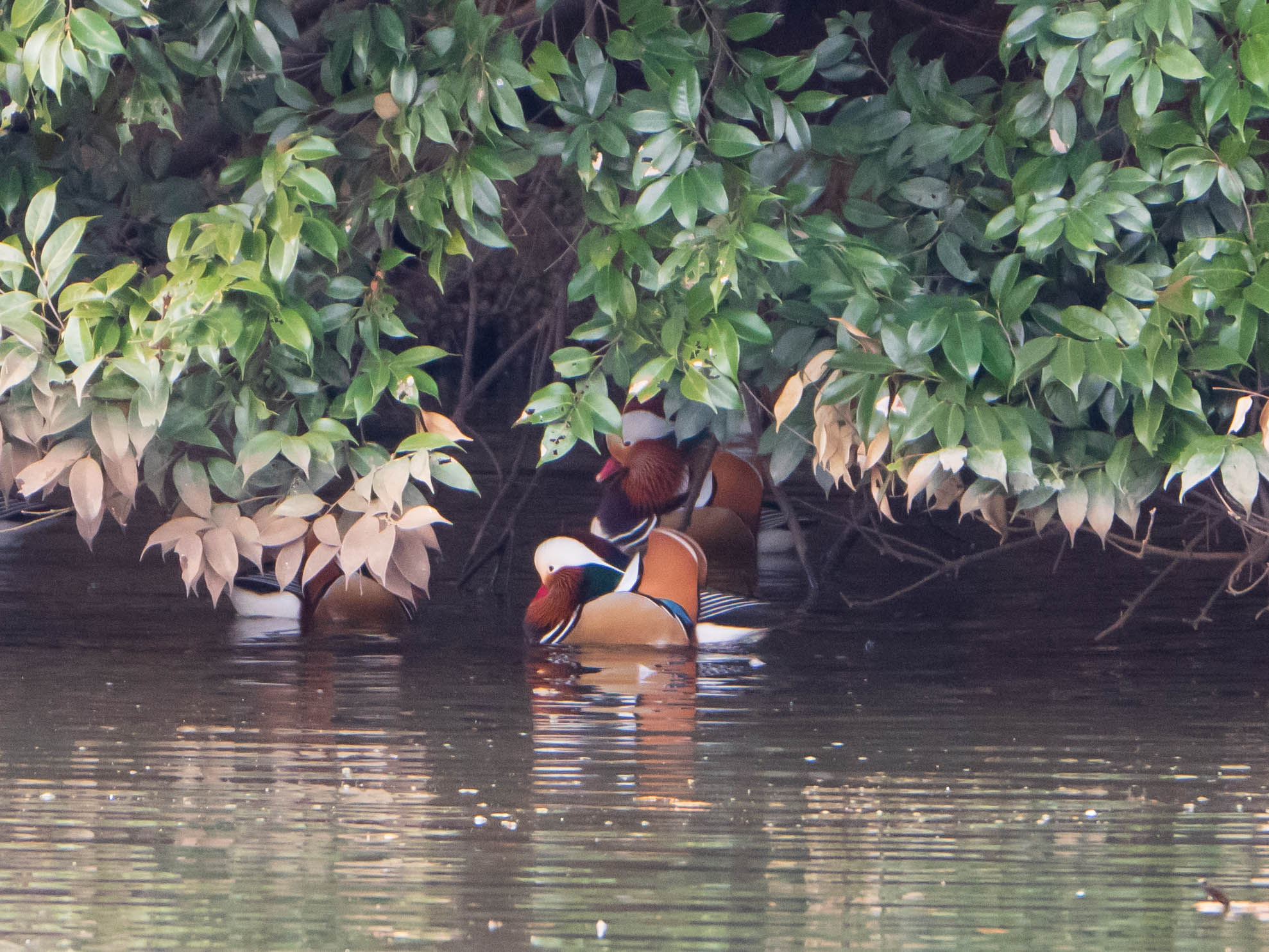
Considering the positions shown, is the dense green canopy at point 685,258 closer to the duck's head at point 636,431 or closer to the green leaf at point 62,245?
the green leaf at point 62,245

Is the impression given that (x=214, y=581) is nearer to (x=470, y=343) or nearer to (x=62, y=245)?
(x=62, y=245)

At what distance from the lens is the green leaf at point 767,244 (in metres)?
4.53

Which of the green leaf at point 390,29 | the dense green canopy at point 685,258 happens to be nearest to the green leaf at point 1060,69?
the dense green canopy at point 685,258

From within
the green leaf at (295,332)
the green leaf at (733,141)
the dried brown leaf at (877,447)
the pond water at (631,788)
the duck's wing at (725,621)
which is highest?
the green leaf at (733,141)

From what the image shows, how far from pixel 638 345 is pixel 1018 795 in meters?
1.56

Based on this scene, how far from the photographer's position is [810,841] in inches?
152

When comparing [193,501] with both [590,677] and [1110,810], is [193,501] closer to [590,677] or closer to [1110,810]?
[590,677]

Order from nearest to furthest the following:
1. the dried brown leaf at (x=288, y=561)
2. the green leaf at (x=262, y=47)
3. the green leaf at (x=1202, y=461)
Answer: the green leaf at (x=1202, y=461), the green leaf at (x=262, y=47), the dried brown leaf at (x=288, y=561)

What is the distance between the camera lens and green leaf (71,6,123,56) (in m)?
4.17

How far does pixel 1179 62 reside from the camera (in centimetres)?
422

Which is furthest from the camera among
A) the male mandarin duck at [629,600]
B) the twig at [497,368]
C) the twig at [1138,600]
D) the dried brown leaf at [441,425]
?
the twig at [497,368]

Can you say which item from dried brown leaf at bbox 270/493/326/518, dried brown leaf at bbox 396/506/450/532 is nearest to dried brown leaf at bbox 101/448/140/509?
dried brown leaf at bbox 270/493/326/518

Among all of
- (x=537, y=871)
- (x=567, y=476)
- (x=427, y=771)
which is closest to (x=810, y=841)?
(x=537, y=871)

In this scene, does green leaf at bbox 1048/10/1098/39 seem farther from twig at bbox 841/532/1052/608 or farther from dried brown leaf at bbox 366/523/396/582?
dried brown leaf at bbox 366/523/396/582
